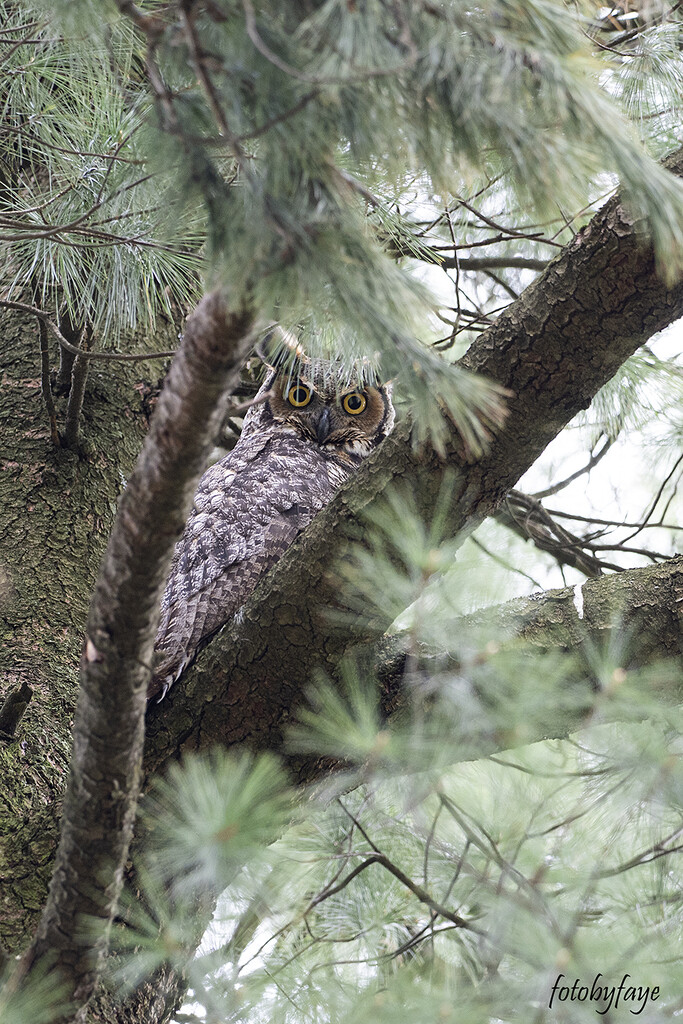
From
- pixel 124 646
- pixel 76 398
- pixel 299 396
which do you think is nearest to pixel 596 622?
pixel 124 646

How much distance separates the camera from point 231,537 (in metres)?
2.33

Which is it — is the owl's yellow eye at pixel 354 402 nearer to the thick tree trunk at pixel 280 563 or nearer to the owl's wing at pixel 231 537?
the owl's wing at pixel 231 537

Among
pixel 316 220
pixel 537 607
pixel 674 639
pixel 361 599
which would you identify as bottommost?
pixel 674 639

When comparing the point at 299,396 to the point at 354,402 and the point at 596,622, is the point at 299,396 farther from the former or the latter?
the point at 596,622

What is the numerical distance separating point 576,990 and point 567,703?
363mm

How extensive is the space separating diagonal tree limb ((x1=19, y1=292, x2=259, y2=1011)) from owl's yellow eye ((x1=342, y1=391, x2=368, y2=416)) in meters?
1.96

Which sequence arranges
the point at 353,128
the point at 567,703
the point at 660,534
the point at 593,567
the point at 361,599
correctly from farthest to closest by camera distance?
the point at 660,534 → the point at 593,567 → the point at 361,599 → the point at 567,703 → the point at 353,128

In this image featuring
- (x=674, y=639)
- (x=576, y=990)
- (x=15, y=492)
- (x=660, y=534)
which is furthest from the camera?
(x=660, y=534)

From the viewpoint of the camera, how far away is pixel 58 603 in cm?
216

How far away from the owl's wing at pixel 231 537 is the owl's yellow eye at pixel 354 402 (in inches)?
10.6

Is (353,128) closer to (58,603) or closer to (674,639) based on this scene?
(674,639)

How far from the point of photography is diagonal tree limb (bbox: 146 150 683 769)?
140 centimetres

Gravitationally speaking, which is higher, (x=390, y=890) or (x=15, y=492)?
(x=15, y=492)

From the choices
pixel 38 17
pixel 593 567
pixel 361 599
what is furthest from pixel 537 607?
pixel 38 17
